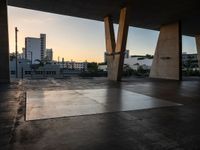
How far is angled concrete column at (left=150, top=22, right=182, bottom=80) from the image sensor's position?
2345 centimetres

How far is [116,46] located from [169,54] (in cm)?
793

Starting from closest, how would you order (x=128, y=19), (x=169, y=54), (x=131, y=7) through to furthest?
1. (x=131, y=7)
2. (x=128, y=19)
3. (x=169, y=54)

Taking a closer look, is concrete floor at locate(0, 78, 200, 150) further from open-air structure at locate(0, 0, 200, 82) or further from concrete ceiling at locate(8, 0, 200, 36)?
concrete ceiling at locate(8, 0, 200, 36)

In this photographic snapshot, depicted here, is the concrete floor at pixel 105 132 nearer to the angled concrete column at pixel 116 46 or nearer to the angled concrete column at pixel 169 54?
the angled concrete column at pixel 116 46

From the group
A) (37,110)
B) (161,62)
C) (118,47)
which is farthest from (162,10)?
(37,110)

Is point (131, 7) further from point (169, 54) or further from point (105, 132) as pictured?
point (105, 132)

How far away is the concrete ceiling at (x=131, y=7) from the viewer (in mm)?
18109

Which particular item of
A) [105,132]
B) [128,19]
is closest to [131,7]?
[128,19]

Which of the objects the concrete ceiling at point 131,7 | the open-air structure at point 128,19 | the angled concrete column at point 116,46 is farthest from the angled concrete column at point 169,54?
the angled concrete column at point 116,46

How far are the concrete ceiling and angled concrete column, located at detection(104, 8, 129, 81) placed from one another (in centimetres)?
115

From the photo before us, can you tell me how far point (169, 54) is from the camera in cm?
2475

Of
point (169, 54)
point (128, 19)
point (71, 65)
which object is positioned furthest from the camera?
point (71, 65)

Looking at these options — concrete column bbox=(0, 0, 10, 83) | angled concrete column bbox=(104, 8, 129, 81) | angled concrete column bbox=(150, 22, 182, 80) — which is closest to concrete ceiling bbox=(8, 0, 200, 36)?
angled concrete column bbox=(104, 8, 129, 81)

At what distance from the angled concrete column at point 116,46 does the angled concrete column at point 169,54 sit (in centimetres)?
734
